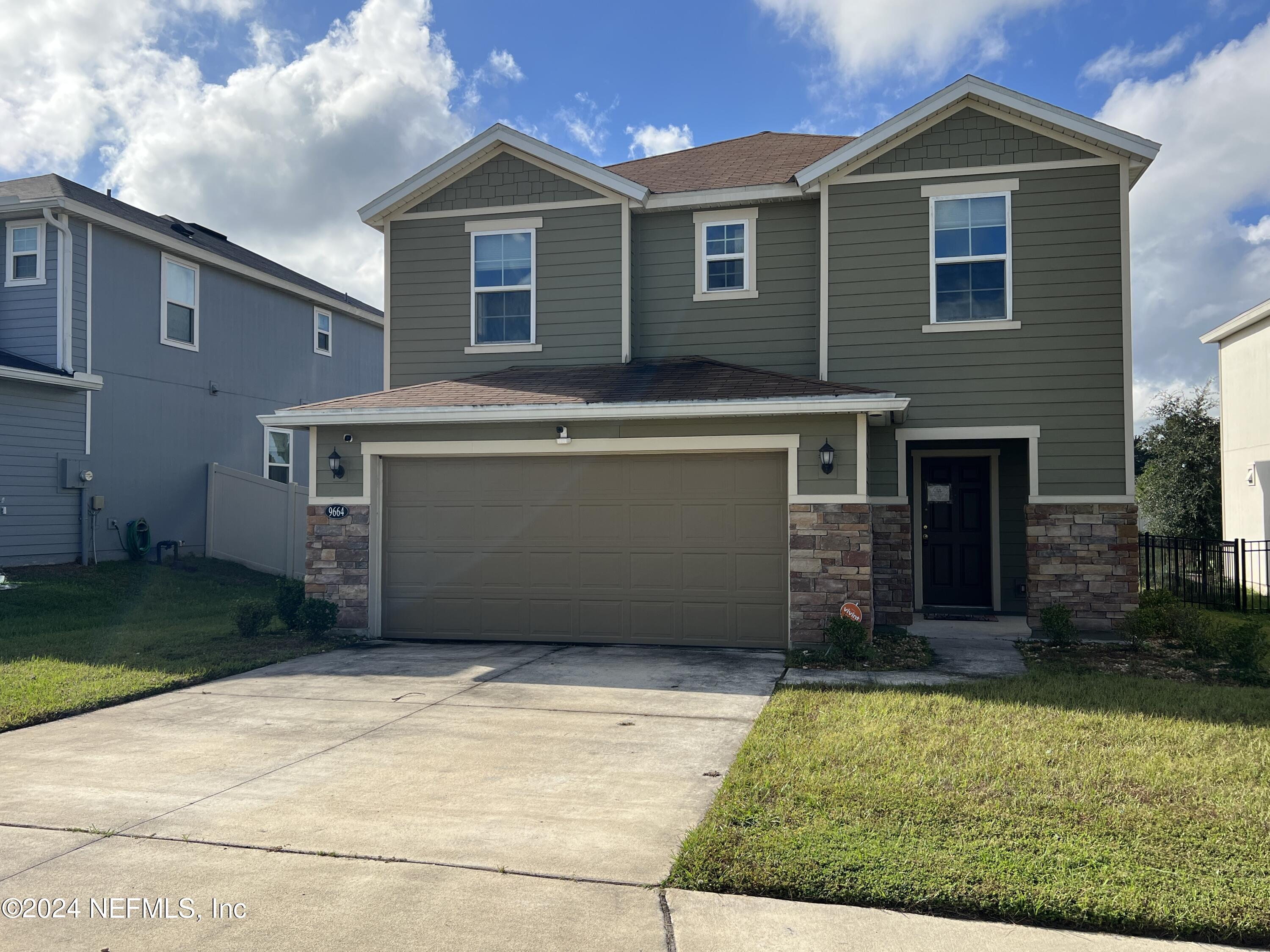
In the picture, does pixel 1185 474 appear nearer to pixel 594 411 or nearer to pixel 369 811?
pixel 594 411

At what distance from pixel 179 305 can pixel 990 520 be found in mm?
14537

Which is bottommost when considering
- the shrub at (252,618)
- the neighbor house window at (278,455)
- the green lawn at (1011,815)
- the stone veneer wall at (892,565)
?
the green lawn at (1011,815)

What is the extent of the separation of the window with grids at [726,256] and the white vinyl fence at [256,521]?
27.7 feet

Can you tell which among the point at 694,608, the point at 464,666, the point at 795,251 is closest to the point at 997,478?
the point at 795,251

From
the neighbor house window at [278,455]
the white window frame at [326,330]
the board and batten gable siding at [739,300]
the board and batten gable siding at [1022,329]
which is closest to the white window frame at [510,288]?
the board and batten gable siding at [739,300]

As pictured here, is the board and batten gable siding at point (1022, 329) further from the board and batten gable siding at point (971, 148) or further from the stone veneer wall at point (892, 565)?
the stone veneer wall at point (892, 565)

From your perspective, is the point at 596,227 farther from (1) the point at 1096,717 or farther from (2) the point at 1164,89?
(2) the point at 1164,89

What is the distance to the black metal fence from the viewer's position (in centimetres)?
1366

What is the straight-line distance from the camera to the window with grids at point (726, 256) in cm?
1223

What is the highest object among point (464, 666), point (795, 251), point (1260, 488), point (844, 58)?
point (844, 58)

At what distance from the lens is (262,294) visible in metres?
19.1

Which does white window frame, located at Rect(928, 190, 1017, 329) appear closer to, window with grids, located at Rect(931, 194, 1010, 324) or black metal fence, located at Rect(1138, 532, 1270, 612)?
window with grids, located at Rect(931, 194, 1010, 324)

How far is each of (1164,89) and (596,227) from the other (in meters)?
10.3

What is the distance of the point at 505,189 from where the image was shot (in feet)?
41.8
